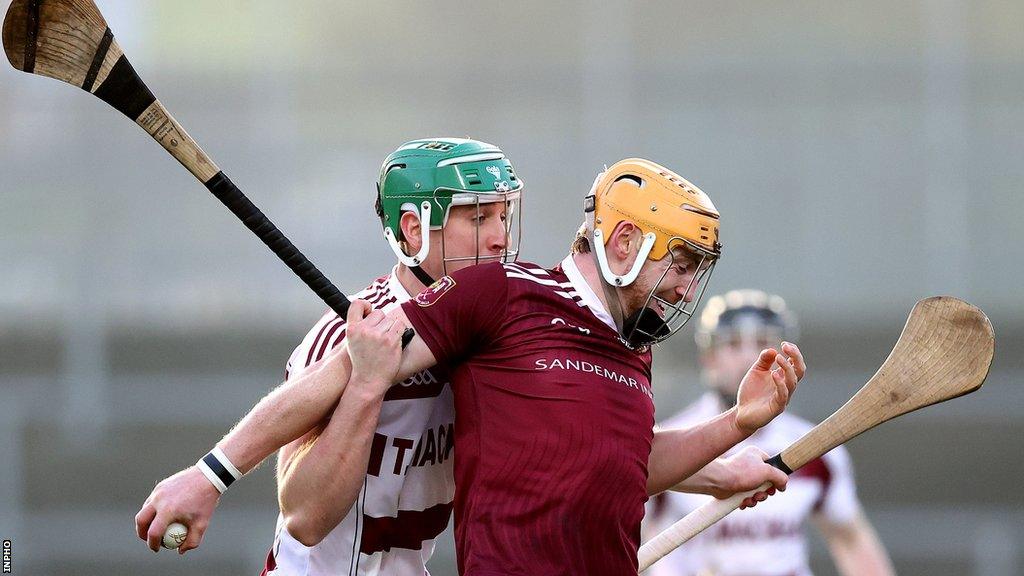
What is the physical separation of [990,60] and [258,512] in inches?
245

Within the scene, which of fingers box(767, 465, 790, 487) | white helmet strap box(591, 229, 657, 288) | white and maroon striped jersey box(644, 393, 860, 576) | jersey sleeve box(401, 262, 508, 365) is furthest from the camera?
white and maroon striped jersey box(644, 393, 860, 576)

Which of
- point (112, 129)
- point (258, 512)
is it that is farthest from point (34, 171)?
point (258, 512)

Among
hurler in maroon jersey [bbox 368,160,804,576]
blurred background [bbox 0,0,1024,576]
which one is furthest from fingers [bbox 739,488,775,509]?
blurred background [bbox 0,0,1024,576]

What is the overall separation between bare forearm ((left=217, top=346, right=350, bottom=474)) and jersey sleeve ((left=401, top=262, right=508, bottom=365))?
0.18 meters

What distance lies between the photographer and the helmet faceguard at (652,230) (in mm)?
2895

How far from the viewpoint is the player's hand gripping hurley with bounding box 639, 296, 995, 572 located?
3.11 meters

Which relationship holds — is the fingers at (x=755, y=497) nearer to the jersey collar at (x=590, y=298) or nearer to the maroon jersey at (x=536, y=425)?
the maroon jersey at (x=536, y=425)

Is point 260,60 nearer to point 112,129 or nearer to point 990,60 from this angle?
point 112,129

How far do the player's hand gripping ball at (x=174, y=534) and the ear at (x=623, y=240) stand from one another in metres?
1.02

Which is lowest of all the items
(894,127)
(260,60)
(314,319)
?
(314,319)

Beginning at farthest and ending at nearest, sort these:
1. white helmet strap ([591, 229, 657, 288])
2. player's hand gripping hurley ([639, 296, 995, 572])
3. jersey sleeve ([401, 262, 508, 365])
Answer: player's hand gripping hurley ([639, 296, 995, 572]) → white helmet strap ([591, 229, 657, 288]) → jersey sleeve ([401, 262, 508, 365])

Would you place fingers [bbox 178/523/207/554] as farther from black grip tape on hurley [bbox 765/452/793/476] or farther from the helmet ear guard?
black grip tape on hurley [bbox 765/452/793/476]

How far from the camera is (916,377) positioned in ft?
10.4

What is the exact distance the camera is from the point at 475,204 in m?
3.08
